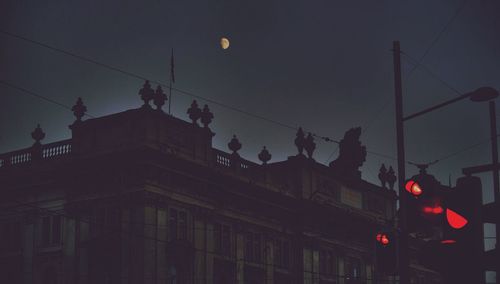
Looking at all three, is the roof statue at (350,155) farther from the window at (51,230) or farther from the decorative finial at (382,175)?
the window at (51,230)

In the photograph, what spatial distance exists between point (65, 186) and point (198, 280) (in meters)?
7.94

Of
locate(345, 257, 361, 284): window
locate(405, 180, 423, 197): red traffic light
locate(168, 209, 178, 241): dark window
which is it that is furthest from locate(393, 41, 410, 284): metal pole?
locate(345, 257, 361, 284): window

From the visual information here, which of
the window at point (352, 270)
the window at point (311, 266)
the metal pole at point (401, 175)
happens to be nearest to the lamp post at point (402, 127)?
the metal pole at point (401, 175)

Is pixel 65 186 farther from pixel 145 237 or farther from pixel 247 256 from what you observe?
pixel 247 256

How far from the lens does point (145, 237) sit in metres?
40.2

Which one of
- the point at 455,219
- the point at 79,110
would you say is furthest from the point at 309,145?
the point at 455,219

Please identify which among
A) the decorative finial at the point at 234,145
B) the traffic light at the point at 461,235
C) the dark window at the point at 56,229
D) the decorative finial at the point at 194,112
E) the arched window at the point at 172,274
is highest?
the decorative finial at the point at 194,112

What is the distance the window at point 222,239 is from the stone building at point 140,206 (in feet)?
0.17

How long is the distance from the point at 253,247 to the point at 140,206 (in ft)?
35.1

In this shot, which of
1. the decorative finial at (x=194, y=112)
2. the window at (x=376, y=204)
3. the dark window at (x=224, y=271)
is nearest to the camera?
the decorative finial at (x=194, y=112)

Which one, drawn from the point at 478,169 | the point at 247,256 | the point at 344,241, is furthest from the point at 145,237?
the point at 478,169

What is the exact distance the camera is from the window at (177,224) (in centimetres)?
4206

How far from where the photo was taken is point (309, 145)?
183ft

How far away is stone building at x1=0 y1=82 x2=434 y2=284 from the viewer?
Answer: 40688 mm
